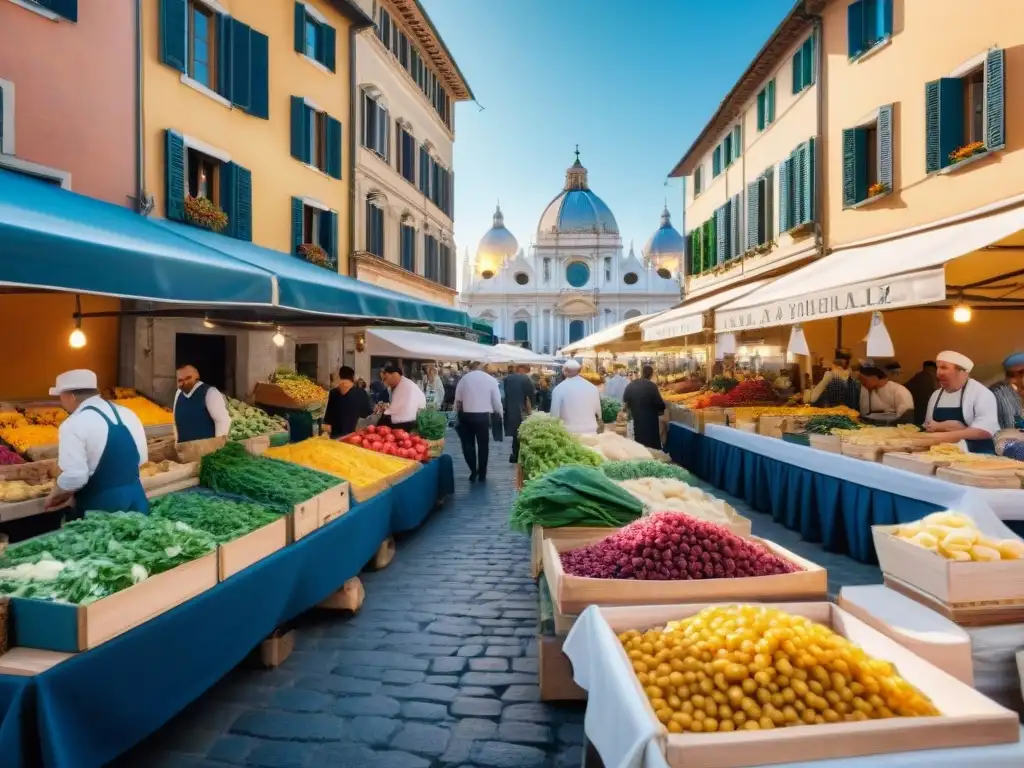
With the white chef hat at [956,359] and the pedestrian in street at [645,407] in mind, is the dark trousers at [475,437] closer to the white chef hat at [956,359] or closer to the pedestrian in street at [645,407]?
the pedestrian in street at [645,407]

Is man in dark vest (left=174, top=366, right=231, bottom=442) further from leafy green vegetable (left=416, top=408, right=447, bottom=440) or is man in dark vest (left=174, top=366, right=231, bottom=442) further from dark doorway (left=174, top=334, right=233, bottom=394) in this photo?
dark doorway (left=174, top=334, right=233, bottom=394)

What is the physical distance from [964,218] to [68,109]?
11.2 m

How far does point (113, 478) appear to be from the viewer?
378 centimetres

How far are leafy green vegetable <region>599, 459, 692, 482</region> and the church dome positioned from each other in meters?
55.6

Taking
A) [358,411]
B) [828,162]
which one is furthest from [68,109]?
[828,162]

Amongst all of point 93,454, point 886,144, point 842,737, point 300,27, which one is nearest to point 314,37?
point 300,27

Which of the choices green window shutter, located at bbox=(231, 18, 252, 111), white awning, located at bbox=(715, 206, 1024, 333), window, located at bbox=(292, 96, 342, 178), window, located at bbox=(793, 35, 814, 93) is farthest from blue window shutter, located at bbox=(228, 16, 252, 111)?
window, located at bbox=(793, 35, 814, 93)

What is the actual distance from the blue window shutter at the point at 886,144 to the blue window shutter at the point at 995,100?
2.12m

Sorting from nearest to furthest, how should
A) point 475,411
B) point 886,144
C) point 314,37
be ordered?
point 475,411 → point 886,144 → point 314,37

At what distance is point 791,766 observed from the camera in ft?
5.88

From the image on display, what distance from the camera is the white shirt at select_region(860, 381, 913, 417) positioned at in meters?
7.75

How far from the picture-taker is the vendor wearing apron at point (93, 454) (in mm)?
3635

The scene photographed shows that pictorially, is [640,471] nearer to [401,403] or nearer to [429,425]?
[429,425]

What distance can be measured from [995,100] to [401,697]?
9.57 metres
